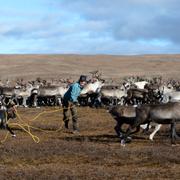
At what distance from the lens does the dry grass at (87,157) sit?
1148 cm

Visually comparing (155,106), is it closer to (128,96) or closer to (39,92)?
(128,96)

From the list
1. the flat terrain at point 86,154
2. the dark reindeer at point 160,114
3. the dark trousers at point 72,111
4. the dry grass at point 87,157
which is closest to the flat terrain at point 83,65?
the flat terrain at point 86,154

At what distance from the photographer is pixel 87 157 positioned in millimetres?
13414

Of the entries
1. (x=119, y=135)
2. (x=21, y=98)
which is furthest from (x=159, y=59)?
(x=119, y=135)

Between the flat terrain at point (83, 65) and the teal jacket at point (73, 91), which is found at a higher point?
the teal jacket at point (73, 91)

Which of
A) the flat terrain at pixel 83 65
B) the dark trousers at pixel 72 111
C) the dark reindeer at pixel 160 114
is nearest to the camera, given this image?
the dark reindeer at pixel 160 114

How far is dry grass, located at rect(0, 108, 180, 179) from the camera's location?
11484 millimetres

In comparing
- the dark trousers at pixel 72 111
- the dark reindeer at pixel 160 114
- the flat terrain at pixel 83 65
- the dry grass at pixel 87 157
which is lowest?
the flat terrain at pixel 83 65

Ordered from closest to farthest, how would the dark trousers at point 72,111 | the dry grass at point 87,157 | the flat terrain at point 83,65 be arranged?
the dry grass at point 87,157 < the dark trousers at point 72,111 < the flat terrain at point 83,65

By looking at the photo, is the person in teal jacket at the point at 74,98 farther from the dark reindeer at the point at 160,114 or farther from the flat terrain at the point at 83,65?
the flat terrain at the point at 83,65

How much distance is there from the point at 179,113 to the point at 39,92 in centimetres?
1678

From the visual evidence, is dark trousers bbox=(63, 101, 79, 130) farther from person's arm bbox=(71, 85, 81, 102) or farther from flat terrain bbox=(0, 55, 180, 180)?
flat terrain bbox=(0, 55, 180, 180)

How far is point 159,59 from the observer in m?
77.6

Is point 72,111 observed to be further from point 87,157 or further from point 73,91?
point 87,157
